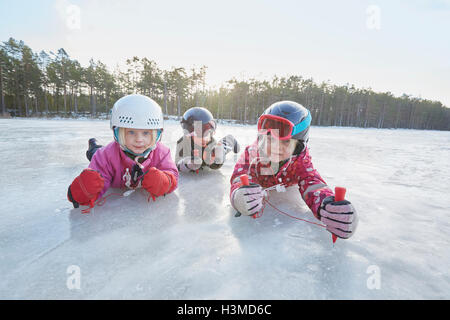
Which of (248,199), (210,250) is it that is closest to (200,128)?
(248,199)

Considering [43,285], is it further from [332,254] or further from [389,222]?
[389,222]

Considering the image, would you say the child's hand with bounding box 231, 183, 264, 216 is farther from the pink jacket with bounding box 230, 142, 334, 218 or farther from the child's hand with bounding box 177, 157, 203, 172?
the child's hand with bounding box 177, 157, 203, 172

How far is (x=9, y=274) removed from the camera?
47.9 inches

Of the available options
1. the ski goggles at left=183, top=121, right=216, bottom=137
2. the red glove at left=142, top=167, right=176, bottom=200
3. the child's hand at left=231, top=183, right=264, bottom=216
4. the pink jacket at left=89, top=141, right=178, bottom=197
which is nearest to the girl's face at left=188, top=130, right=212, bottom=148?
the ski goggles at left=183, top=121, right=216, bottom=137

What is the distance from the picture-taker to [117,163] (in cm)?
240

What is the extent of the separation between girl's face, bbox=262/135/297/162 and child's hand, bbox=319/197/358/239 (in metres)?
0.72

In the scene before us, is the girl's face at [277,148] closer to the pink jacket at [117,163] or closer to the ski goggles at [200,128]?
the pink jacket at [117,163]

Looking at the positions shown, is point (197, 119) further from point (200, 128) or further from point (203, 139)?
point (203, 139)

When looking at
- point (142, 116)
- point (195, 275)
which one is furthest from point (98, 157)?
point (195, 275)

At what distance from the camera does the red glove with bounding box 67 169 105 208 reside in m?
1.89

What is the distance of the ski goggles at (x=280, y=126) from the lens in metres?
1.98

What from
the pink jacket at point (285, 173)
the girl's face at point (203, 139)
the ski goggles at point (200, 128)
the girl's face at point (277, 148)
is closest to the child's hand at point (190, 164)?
the girl's face at point (203, 139)

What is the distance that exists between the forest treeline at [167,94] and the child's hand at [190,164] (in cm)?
3571

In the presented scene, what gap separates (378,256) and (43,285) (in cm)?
217
